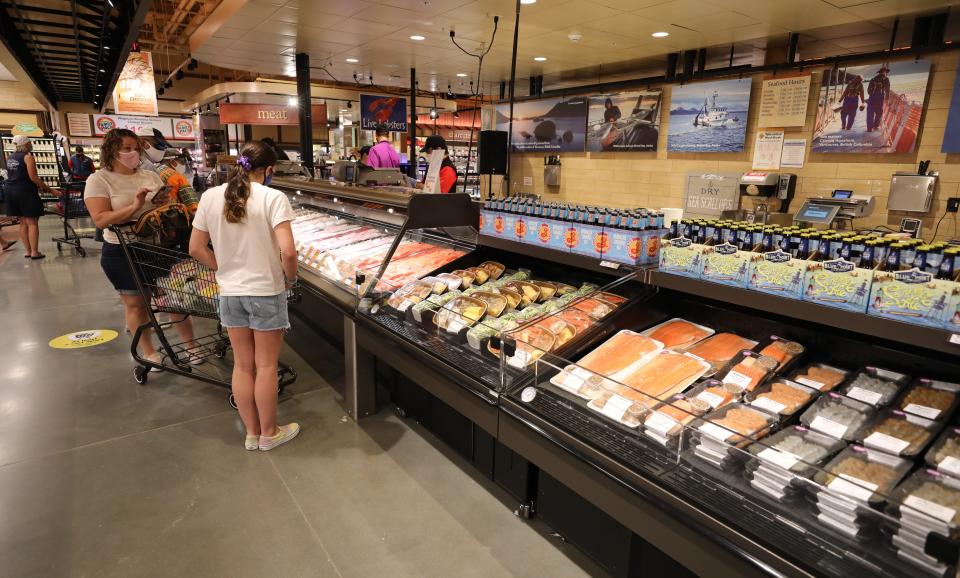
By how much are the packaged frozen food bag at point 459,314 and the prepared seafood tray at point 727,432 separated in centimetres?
126

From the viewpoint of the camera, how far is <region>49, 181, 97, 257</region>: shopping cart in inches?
362

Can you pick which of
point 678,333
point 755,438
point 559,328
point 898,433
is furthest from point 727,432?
point 559,328

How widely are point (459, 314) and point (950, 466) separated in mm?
1965

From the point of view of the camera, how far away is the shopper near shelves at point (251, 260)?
2785 mm

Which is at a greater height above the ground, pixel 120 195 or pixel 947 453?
pixel 120 195

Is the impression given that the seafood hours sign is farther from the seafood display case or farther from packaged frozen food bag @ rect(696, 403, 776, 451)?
packaged frozen food bag @ rect(696, 403, 776, 451)

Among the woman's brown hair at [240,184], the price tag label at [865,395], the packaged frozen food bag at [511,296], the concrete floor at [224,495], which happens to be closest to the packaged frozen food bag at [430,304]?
the packaged frozen food bag at [511,296]

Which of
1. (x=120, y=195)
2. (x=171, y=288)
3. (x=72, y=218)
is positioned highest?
(x=120, y=195)

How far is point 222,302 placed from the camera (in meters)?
2.94

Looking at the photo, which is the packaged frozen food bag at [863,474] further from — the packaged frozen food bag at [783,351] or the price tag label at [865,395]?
the packaged frozen food bag at [783,351]

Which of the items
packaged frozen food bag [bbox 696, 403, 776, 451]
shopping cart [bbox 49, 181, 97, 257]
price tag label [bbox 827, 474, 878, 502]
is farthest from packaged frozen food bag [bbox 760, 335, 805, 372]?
shopping cart [bbox 49, 181, 97, 257]

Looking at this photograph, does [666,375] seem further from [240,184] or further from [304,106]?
[304,106]

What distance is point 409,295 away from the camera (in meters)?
3.22

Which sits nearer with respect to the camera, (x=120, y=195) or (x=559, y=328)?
(x=559, y=328)
